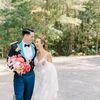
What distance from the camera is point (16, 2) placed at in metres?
25.5

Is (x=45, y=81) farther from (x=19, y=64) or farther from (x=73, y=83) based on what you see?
(x=73, y=83)

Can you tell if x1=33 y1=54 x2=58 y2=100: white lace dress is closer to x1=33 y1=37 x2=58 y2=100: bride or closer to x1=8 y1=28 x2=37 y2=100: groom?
x1=33 y1=37 x2=58 y2=100: bride

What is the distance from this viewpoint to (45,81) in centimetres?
810

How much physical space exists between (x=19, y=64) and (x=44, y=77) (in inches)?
49.0

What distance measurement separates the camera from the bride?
308 inches

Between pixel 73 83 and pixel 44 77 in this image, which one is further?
pixel 73 83

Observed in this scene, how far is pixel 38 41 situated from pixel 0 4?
51.2 feet

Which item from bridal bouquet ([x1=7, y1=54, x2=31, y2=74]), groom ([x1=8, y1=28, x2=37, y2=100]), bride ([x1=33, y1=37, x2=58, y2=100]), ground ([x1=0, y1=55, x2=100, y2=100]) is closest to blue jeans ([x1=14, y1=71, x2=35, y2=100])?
groom ([x1=8, y1=28, x2=37, y2=100])

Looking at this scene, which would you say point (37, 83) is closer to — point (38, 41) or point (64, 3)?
point (38, 41)

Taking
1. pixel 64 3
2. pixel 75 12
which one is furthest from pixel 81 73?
pixel 75 12

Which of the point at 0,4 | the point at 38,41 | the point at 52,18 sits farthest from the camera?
the point at 52,18

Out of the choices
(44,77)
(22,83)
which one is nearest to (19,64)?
(22,83)

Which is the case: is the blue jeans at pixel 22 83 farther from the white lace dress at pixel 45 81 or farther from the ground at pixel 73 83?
the ground at pixel 73 83

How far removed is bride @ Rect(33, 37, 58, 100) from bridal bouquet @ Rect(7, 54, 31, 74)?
0.69m
